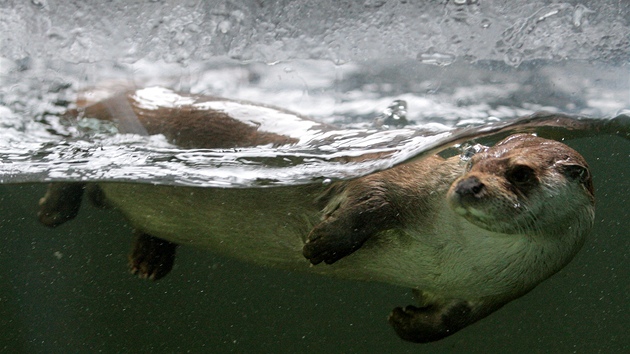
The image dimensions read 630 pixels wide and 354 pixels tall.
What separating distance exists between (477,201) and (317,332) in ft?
47.5

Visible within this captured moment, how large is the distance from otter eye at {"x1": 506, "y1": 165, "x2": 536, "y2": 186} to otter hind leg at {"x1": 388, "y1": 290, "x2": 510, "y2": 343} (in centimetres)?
83

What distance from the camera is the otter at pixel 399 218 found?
2770 mm

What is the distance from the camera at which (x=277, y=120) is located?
3922mm

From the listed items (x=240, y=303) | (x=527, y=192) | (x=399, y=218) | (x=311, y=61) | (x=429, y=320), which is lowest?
(x=240, y=303)

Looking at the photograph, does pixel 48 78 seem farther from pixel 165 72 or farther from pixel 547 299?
pixel 547 299

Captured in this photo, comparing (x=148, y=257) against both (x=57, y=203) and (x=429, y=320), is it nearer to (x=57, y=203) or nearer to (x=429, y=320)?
(x=57, y=203)

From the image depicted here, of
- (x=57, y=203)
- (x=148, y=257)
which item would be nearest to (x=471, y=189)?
(x=148, y=257)

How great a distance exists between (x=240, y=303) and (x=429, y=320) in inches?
500

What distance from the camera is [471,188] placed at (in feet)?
8.55

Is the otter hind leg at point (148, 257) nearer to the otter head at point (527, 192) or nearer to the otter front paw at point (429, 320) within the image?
the otter front paw at point (429, 320)

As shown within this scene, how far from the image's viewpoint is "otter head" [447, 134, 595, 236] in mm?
2646

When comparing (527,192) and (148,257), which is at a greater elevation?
(527,192)

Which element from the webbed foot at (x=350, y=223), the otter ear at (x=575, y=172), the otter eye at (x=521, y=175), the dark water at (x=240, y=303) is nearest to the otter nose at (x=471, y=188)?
the otter eye at (x=521, y=175)

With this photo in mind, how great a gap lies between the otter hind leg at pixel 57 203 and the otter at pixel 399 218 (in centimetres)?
72
